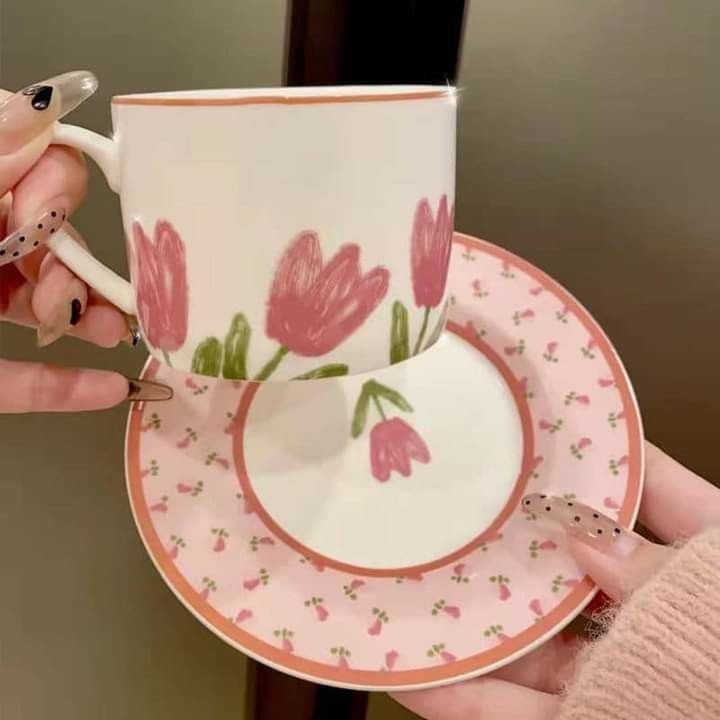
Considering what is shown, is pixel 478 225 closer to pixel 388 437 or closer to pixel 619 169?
pixel 619 169

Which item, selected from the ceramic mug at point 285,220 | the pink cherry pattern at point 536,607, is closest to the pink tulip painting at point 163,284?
the ceramic mug at point 285,220

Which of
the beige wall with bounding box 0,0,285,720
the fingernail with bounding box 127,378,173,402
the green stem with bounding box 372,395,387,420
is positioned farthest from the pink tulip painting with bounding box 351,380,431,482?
the beige wall with bounding box 0,0,285,720

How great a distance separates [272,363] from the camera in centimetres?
37

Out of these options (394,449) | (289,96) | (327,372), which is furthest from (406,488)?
(289,96)

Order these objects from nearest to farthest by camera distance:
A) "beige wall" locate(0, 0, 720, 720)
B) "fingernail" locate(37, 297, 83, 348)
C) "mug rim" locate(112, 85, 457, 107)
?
1. "mug rim" locate(112, 85, 457, 107)
2. "fingernail" locate(37, 297, 83, 348)
3. "beige wall" locate(0, 0, 720, 720)

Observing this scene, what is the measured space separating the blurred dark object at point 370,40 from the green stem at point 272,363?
0.20m

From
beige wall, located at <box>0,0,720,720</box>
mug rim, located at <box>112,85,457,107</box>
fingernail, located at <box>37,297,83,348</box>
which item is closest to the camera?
mug rim, located at <box>112,85,457,107</box>

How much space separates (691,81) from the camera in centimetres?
61

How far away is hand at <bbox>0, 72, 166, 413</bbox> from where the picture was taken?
1.25 ft

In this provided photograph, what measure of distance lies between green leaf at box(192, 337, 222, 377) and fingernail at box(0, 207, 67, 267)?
0.09 m

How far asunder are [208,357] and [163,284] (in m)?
0.03

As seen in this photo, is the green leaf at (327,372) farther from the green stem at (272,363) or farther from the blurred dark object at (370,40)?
the blurred dark object at (370,40)

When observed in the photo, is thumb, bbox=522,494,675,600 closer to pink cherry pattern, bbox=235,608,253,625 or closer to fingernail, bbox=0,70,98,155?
pink cherry pattern, bbox=235,608,253,625

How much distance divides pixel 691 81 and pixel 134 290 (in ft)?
1.31
